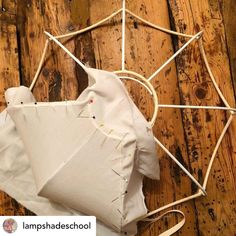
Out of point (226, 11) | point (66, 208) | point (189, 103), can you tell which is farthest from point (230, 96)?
point (66, 208)

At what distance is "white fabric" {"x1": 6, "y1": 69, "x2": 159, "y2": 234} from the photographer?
0.82 metres

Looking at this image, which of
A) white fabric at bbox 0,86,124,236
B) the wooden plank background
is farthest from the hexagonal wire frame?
white fabric at bbox 0,86,124,236

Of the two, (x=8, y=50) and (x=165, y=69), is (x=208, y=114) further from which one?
(x=8, y=50)

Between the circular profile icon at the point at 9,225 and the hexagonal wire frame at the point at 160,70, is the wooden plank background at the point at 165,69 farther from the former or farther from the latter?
the circular profile icon at the point at 9,225

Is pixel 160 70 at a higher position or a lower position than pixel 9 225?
higher

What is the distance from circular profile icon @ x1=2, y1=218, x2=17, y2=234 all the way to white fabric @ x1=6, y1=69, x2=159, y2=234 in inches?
4.4

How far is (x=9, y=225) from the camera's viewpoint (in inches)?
29.1

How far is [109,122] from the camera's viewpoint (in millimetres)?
839

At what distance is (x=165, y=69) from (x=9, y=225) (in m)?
0.56

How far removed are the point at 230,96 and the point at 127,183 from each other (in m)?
0.41

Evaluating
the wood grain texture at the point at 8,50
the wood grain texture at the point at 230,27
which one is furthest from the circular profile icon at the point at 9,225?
the wood grain texture at the point at 230,27

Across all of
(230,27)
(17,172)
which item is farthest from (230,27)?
(17,172)

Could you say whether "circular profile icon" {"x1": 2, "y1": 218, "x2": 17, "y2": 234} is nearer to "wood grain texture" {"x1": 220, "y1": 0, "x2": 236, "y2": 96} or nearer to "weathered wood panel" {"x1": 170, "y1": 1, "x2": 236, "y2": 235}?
"weathered wood panel" {"x1": 170, "y1": 1, "x2": 236, "y2": 235}

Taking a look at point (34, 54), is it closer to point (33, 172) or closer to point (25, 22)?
point (25, 22)
